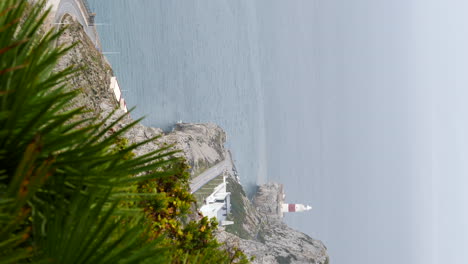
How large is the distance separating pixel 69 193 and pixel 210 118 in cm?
4351

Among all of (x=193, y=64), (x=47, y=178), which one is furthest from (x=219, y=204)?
(x=47, y=178)

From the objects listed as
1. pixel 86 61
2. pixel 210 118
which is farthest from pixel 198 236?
pixel 210 118

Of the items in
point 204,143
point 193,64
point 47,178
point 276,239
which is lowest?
point 276,239

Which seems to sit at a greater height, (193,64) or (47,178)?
(193,64)

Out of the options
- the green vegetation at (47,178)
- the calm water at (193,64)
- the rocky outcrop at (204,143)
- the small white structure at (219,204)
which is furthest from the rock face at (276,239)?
the green vegetation at (47,178)

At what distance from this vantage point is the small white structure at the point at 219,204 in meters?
29.8

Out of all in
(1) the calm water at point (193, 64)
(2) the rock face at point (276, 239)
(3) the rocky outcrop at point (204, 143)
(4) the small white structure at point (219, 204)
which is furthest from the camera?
(2) the rock face at point (276, 239)

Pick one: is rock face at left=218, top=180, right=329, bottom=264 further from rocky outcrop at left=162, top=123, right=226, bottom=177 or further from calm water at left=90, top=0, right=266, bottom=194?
calm water at left=90, top=0, right=266, bottom=194

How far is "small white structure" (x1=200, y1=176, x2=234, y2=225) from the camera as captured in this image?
29803 mm

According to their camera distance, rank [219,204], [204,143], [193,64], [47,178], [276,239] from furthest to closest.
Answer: [193,64]
[276,239]
[204,143]
[219,204]
[47,178]

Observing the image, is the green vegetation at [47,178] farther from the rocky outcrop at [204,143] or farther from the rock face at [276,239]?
the rock face at [276,239]

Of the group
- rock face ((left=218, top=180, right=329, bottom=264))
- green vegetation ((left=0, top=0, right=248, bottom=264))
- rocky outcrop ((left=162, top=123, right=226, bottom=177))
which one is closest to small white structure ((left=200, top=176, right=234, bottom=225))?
rock face ((left=218, top=180, right=329, bottom=264))

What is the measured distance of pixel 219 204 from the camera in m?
33.0

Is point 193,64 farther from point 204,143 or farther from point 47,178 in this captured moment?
point 47,178
